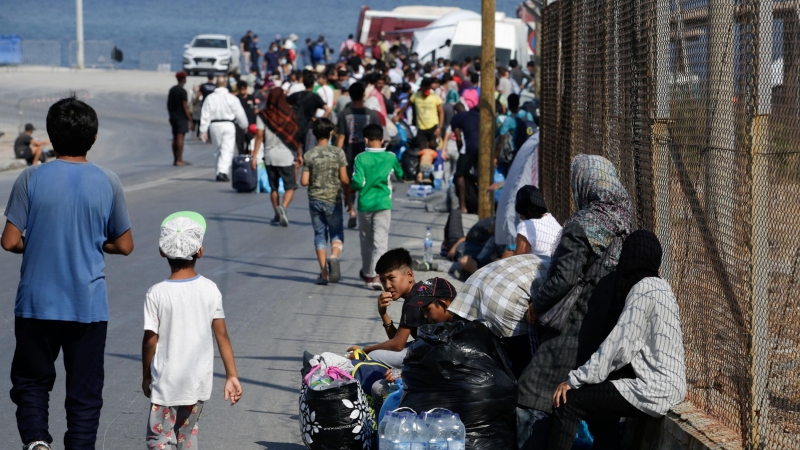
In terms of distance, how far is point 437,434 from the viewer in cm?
529

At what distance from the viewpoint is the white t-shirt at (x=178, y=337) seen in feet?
15.2

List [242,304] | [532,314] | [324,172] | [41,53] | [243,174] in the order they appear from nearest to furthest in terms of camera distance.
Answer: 1. [532,314]
2. [242,304]
3. [324,172]
4. [243,174]
5. [41,53]

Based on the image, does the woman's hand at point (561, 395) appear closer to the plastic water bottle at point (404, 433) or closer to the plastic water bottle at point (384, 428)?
the plastic water bottle at point (404, 433)

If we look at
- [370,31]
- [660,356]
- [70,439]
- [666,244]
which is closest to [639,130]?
[666,244]

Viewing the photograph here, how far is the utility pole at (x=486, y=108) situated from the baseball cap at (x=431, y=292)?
22.7ft

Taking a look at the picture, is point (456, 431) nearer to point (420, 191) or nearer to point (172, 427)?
point (172, 427)

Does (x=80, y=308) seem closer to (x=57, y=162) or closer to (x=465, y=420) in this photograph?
(x=57, y=162)

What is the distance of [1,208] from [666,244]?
12.5 metres

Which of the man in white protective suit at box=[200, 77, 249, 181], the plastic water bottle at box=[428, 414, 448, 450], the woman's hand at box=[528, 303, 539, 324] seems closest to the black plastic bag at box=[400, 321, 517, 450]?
the plastic water bottle at box=[428, 414, 448, 450]

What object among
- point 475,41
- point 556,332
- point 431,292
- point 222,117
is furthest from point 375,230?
point 475,41

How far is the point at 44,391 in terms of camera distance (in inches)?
192

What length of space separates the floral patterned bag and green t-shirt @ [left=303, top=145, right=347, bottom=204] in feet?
18.3

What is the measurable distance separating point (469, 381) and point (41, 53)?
54.9 m

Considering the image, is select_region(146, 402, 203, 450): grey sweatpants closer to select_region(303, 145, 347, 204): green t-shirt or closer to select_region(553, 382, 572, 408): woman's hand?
select_region(553, 382, 572, 408): woman's hand
